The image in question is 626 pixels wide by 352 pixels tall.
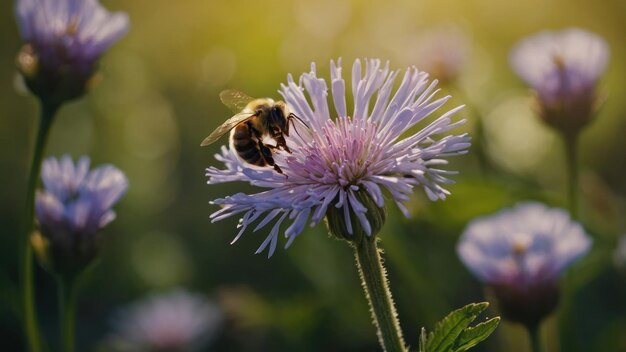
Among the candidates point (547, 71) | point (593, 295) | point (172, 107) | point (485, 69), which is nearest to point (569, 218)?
point (547, 71)

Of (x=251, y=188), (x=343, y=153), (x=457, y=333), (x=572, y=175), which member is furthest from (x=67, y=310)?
(x=251, y=188)

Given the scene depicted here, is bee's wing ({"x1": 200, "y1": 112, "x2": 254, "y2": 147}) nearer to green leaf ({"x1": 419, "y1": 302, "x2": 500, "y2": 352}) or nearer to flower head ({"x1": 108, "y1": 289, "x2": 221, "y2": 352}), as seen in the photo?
green leaf ({"x1": 419, "y1": 302, "x2": 500, "y2": 352})

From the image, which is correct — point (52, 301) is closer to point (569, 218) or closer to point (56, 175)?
point (56, 175)

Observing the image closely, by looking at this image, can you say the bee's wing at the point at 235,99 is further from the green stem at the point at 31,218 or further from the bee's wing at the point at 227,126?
the green stem at the point at 31,218

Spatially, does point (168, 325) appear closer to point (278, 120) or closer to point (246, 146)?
point (246, 146)

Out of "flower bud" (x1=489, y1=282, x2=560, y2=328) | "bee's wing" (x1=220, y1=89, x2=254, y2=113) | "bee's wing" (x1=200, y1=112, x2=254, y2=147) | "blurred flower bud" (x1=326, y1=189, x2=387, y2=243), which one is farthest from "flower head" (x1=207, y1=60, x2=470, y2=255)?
"flower bud" (x1=489, y1=282, x2=560, y2=328)

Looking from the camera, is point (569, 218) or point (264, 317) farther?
point (264, 317)
